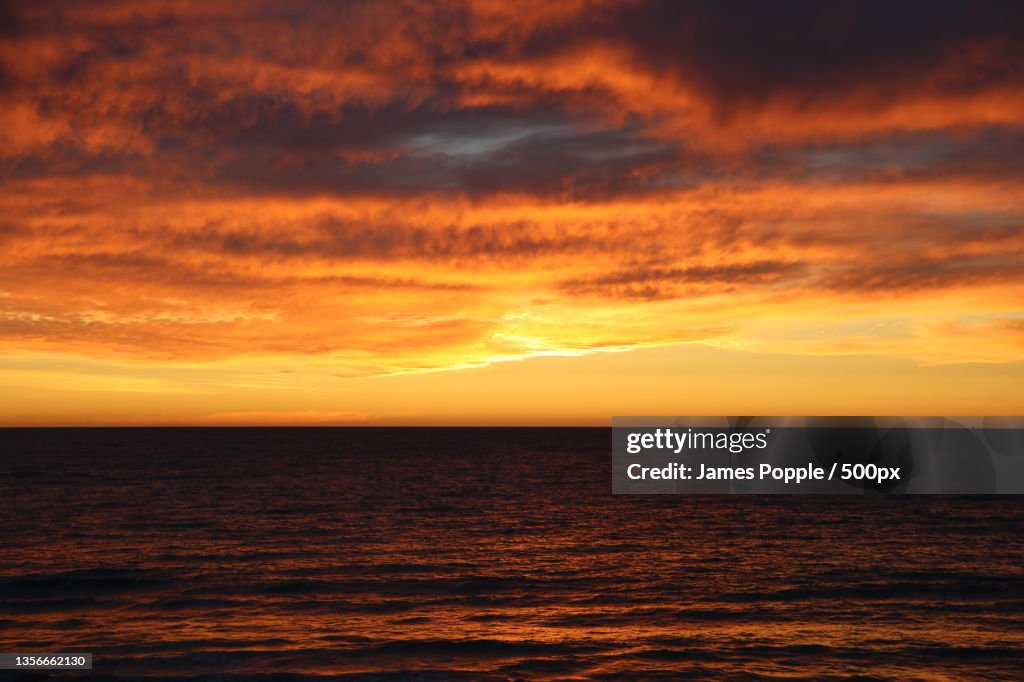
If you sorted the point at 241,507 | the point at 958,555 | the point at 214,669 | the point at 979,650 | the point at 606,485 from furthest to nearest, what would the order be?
the point at 606,485
the point at 241,507
the point at 958,555
the point at 979,650
the point at 214,669

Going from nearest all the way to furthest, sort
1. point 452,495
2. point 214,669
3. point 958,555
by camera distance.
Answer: point 214,669 → point 958,555 → point 452,495

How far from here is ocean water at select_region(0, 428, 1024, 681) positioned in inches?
Result: 1103

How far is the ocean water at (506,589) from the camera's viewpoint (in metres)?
28.0

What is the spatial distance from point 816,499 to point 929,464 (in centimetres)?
8737

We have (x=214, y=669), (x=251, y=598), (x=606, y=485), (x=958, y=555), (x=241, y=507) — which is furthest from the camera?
(x=606, y=485)

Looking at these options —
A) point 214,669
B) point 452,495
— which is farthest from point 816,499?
point 214,669

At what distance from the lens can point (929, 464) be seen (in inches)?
6437

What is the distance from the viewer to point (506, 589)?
39.2 metres

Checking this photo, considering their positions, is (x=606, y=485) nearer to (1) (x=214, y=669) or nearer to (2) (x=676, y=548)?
(2) (x=676, y=548)

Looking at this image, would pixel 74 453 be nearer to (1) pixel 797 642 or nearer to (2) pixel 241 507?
(2) pixel 241 507

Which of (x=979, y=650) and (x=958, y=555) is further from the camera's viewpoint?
(x=958, y=555)

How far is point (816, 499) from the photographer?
92.3 m

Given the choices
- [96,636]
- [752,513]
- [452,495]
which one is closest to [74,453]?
[452,495]

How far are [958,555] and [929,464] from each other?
419 ft
